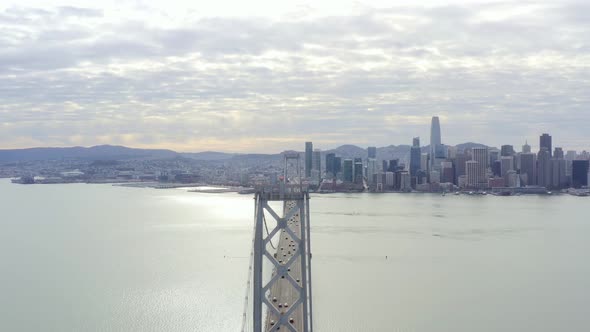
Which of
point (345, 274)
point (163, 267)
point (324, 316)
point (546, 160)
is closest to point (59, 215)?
point (163, 267)

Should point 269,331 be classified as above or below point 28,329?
above

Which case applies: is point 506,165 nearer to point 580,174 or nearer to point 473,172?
Answer: point 473,172

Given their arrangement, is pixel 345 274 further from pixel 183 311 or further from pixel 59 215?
pixel 59 215

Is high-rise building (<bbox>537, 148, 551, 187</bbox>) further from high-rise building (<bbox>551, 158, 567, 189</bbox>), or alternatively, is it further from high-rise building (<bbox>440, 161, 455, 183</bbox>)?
high-rise building (<bbox>440, 161, 455, 183</bbox>)

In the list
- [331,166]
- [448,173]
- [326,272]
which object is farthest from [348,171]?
[326,272]

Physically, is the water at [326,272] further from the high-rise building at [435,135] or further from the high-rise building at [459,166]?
the high-rise building at [435,135]
